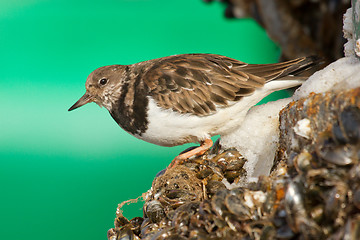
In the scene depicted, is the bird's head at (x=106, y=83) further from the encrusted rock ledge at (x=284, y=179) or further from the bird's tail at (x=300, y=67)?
the bird's tail at (x=300, y=67)

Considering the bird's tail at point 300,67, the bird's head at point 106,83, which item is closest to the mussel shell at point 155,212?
the bird's head at point 106,83

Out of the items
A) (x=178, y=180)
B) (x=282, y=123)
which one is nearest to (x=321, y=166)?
(x=282, y=123)

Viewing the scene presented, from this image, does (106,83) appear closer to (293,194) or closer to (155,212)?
(155,212)

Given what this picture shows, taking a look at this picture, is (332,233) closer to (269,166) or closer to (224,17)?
(269,166)

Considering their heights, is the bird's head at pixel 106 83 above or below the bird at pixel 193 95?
above

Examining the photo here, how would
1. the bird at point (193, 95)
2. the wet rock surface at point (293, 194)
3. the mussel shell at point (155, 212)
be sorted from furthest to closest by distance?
the bird at point (193, 95) → the mussel shell at point (155, 212) → the wet rock surface at point (293, 194)

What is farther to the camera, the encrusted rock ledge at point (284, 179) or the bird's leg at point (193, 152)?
the bird's leg at point (193, 152)

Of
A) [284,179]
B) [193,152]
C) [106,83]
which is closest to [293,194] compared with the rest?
[284,179]
